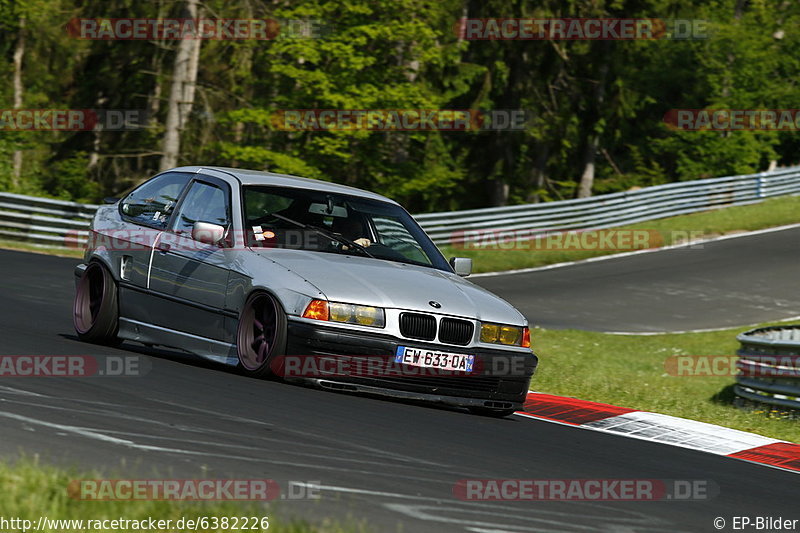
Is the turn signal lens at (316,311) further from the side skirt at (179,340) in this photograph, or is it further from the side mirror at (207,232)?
the side mirror at (207,232)

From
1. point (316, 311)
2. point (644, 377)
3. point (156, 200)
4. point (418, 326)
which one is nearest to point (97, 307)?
point (156, 200)

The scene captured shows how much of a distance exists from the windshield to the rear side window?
2.95 feet

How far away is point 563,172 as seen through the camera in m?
52.7

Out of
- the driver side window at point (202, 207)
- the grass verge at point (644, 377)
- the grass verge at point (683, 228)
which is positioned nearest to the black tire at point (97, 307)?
the driver side window at point (202, 207)

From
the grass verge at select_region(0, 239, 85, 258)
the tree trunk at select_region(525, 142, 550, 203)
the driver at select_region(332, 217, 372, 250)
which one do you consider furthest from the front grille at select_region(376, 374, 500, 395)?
the tree trunk at select_region(525, 142, 550, 203)

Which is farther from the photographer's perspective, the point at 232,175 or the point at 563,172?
the point at 563,172

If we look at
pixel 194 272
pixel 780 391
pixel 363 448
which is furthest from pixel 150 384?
pixel 780 391

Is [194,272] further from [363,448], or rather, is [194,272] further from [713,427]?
[713,427]

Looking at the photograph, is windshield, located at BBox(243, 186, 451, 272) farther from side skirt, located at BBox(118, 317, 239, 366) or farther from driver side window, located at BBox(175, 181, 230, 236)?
side skirt, located at BBox(118, 317, 239, 366)

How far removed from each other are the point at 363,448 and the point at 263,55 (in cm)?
3338

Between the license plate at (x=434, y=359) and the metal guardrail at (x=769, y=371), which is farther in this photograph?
the metal guardrail at (x=769, y=371)

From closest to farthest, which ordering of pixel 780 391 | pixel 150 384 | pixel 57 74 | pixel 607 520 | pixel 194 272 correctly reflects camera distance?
pixel 607 520 → pixel 150 384 → pixel 194 272 → pixel 780 391 → pixel 57 74

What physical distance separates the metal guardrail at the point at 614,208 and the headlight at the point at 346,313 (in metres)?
20.4

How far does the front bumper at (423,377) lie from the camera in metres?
7.71
